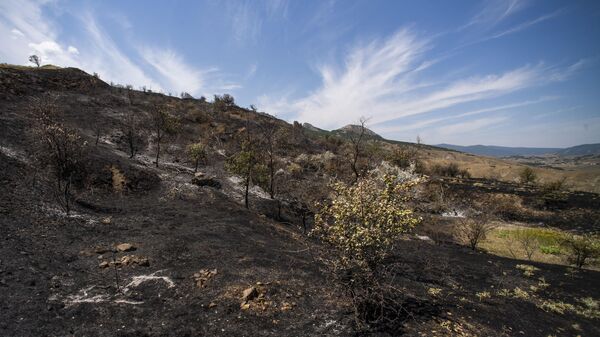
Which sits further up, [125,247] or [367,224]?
[367,224]

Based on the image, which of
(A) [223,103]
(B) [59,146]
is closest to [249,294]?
(B) [59,146]

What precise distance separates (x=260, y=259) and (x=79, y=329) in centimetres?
748

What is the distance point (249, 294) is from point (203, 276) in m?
2.56

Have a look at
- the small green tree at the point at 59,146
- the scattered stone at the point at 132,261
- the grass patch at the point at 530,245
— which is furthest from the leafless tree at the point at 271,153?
the grass patch at the point at 530,245

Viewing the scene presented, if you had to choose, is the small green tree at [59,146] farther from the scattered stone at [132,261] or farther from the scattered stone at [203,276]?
the scattered stone at [203,276]

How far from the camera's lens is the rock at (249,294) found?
11.0 metres

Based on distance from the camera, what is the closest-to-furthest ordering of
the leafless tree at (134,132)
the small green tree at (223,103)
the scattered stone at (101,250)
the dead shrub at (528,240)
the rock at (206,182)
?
the scattered stone at (101,250)
the rock at (206,182)
the dead shrub at (528,240)
the leafless tree at (134,132)
the small green tree at (223,103)

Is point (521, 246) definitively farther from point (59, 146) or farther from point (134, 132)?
point (134, 132)

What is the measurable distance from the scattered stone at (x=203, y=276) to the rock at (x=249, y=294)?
184cm

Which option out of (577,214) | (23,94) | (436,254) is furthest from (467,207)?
(23,94)

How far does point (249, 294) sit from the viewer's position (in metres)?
11.1

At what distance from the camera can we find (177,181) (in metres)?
28.5

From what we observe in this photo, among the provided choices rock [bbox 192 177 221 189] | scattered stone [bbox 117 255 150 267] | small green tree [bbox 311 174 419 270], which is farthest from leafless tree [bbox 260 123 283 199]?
small green tree [bbox 311 174 419 270]

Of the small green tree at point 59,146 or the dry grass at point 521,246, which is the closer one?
the small green tree at point 59,146
